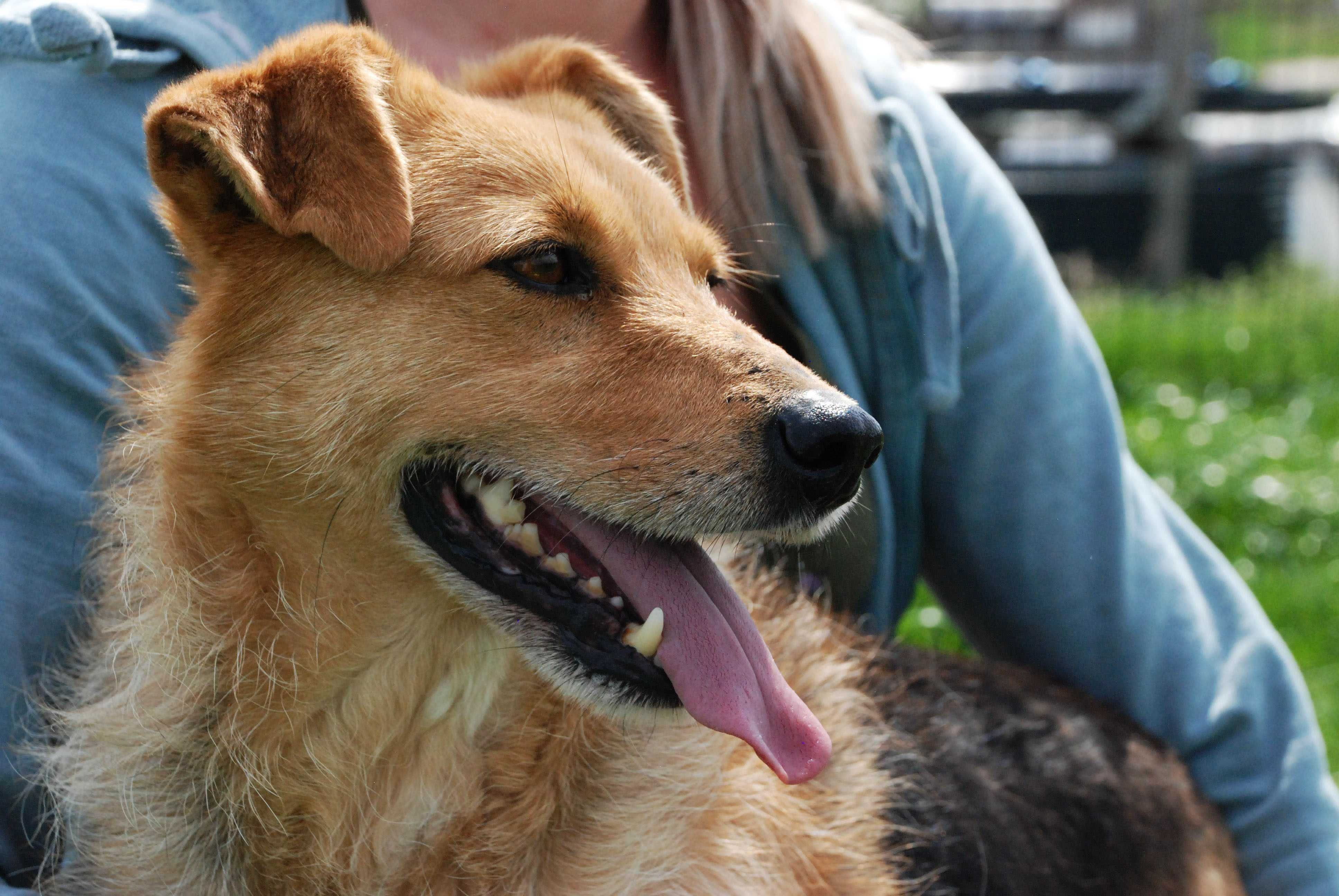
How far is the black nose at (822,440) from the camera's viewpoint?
2.02m

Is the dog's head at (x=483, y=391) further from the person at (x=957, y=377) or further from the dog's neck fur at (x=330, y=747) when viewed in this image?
the person at (x=957, y=377)

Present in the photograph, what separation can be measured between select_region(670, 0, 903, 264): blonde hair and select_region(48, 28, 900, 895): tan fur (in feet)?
2.64

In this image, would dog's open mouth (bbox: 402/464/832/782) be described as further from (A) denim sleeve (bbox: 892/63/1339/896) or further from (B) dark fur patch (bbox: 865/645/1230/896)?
(A) denim sleeve (bbox: 892/63/1339/896)

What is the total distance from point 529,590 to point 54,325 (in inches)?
41.6

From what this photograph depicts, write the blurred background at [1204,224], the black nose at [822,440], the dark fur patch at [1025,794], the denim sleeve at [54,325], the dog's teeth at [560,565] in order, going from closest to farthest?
1. the black nose at [822,440]
2. the dog's teeth at [560,565]
3. the denim sleeve at [54,325]
4. the dark fur patch at [1025,794]
5. the blurred background at [1204,224]

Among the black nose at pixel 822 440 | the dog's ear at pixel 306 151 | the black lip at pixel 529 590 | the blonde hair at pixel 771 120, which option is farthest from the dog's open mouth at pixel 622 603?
the blonde hair at pixel 771 120

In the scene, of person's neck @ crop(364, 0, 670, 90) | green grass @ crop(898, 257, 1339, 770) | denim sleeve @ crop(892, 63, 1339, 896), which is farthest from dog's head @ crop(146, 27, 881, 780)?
green grass @ crop(898, 257, 1339, 770)

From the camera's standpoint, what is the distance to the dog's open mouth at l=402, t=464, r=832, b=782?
2113mm

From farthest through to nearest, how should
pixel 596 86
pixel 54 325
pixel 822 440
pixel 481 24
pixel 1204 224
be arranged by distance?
pixel 1204 224, pixel 481 24, pixel 596 86, pixel 54 325, pixel 822 440

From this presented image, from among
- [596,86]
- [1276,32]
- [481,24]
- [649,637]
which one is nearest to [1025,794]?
[649,637]

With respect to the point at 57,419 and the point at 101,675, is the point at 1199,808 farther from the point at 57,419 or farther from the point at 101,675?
the point at 57,419

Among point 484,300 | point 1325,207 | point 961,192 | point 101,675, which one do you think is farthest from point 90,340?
point 1325,207

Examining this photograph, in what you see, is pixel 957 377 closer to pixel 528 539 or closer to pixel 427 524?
Answer: pixel 528 539

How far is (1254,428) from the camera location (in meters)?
6.86
